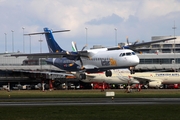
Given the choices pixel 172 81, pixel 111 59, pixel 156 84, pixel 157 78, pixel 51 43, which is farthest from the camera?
pixel 51 43

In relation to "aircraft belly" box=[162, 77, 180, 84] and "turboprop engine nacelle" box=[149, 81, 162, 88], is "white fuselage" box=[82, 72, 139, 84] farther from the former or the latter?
"aircraft belly" box=[162, 77, 180, 84]

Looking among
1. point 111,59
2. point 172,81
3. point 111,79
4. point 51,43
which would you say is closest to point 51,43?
point 51,43

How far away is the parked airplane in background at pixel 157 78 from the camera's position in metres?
104

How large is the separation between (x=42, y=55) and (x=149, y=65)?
49.5 m

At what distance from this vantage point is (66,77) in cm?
11438

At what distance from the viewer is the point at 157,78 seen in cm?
10531

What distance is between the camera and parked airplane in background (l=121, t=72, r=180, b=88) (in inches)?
4085

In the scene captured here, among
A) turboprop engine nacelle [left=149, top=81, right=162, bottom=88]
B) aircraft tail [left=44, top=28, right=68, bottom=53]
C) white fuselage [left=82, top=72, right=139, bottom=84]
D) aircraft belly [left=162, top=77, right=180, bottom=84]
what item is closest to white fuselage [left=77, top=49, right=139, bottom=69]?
white fuselage [left=82, top=72, right=139, bottom=84]
